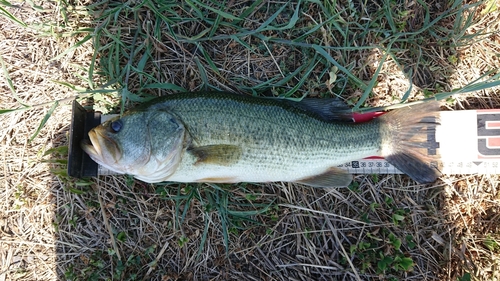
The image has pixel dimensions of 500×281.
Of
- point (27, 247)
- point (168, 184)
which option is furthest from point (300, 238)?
point (27, 247)

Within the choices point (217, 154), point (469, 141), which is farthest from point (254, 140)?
point (469, 141)

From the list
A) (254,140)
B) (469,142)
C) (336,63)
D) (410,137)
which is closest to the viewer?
(254,140)

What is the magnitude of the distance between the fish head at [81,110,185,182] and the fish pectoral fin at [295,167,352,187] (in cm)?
123

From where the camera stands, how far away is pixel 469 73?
3.65 m

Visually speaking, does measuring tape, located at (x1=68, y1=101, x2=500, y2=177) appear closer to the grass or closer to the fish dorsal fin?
the grass

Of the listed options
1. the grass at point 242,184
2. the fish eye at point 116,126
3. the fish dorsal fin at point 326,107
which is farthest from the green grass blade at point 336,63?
the fish eye at point 116,126

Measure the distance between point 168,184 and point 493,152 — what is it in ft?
10.6

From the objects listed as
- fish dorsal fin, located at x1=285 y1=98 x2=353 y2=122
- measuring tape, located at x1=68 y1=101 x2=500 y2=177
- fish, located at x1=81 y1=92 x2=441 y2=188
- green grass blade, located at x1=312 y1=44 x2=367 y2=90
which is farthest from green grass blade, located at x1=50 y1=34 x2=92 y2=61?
green grass blade, located at x1=312 y1=44 x2=367 y2=90

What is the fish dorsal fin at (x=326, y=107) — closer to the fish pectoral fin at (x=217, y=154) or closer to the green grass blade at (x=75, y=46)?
the fish pectoral fin at (x=217, y=154)

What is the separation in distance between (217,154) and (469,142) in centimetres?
251

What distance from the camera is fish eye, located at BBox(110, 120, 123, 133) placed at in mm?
2979

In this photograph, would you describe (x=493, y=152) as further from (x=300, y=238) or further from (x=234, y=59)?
(x=234, y=59)

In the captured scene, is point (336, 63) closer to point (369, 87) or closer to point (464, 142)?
point (369, 87)

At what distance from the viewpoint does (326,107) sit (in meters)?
3.43
